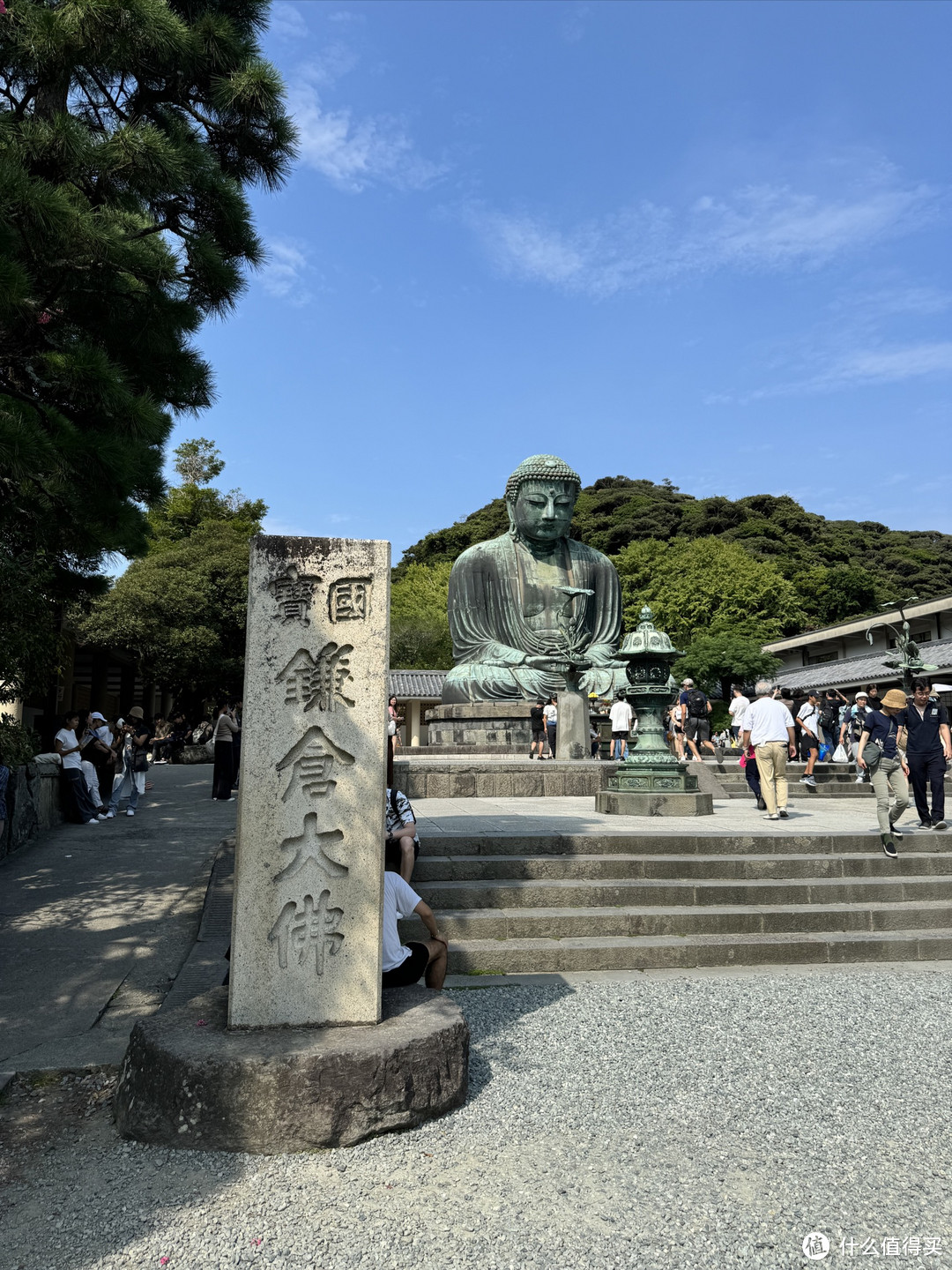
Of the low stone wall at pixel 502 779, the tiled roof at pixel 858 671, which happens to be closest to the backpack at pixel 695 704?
the low stone wall at pixel 502 779

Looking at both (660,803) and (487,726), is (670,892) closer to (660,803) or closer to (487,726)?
(660,803)

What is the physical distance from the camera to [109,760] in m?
11.8

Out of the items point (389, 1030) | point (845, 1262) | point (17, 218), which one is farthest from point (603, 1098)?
point (17, 218)

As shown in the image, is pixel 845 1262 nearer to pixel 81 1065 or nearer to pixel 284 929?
pixel 284 929

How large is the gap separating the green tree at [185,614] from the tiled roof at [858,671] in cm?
1897

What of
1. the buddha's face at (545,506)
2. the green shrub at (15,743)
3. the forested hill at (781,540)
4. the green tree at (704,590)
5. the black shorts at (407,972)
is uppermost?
the forested hill at (781,540)

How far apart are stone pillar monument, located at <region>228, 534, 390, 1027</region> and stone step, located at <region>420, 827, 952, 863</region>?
2.47 metres

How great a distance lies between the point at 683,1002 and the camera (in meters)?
4.32

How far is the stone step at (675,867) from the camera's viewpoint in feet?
18.2

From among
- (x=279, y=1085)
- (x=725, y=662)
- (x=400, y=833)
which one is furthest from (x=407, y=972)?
(x=725, y=662)

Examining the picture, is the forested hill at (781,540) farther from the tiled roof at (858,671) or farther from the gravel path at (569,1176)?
the gravel path at (569,1176)

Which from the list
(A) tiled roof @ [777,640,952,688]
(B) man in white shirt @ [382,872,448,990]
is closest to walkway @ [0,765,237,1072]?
(B) man in white shirt @ [382,872,448,990]

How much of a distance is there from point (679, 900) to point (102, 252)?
17.6 feet

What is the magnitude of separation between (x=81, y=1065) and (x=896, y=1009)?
12.3 feet
